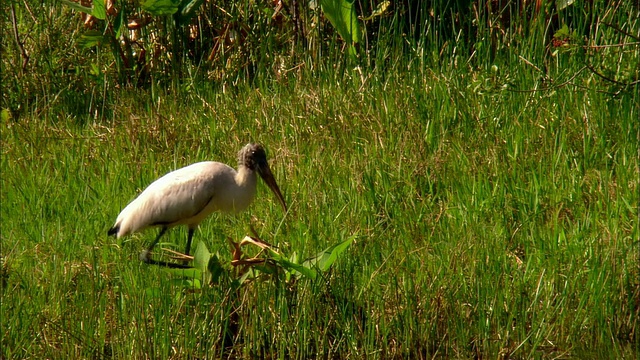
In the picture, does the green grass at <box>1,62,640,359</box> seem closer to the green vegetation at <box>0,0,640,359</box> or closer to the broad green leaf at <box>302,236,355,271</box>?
the green vegetation at <box>0,0,640,359</box>

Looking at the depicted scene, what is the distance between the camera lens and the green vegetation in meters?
4.52

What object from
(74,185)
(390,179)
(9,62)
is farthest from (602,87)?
(9,62)

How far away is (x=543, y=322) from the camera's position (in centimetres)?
445

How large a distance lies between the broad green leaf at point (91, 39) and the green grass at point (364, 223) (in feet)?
1.54

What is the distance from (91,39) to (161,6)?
68 centimetres

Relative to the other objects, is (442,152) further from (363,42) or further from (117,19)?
(117,19)

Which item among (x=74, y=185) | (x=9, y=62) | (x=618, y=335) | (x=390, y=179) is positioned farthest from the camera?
(x=9, y=62)

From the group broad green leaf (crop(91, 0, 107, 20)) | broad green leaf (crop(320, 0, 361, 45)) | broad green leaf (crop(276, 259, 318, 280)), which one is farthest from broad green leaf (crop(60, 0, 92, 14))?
broad green leaf (crop(276, 259, 318, 280))

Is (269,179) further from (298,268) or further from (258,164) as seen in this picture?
(298,268)

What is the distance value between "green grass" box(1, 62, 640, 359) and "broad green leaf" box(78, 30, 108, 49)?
0.47m

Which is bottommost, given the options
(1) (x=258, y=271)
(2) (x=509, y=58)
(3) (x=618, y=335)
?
Result: (3) (x=618, y=335)

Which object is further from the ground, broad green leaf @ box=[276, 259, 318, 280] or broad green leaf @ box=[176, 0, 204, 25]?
broad green leaf @ box=[176, 0, 204, 25]

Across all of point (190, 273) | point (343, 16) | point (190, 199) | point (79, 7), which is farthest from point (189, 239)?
point (79, 7)

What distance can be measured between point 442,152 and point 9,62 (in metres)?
3.60
